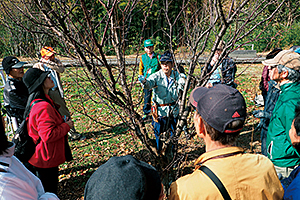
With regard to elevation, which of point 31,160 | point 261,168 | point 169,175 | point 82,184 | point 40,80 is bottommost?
point 82,184

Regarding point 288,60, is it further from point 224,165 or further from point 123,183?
point 123,183

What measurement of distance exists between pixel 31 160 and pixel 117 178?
209cm

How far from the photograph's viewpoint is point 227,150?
1322 mm

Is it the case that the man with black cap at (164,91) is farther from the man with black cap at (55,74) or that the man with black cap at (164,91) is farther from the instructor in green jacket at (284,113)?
the man with black cap at (55,74)

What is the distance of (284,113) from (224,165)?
1.56m

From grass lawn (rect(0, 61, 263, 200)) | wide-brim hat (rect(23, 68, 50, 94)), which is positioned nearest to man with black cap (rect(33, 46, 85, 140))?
grass lawn (rect(0, 61, 263, 200))

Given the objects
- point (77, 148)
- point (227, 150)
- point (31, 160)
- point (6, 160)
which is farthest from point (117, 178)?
point (77, 148)

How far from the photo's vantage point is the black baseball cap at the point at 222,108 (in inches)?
53.2

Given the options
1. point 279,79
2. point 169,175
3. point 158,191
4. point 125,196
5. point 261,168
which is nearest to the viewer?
point 125,196

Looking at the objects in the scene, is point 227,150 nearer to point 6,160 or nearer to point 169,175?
point 6,160

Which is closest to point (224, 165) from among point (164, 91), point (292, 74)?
point (292, 74)

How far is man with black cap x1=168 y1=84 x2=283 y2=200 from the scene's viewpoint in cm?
120

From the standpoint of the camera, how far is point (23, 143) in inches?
103

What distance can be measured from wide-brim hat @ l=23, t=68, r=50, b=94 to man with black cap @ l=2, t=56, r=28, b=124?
110cm
